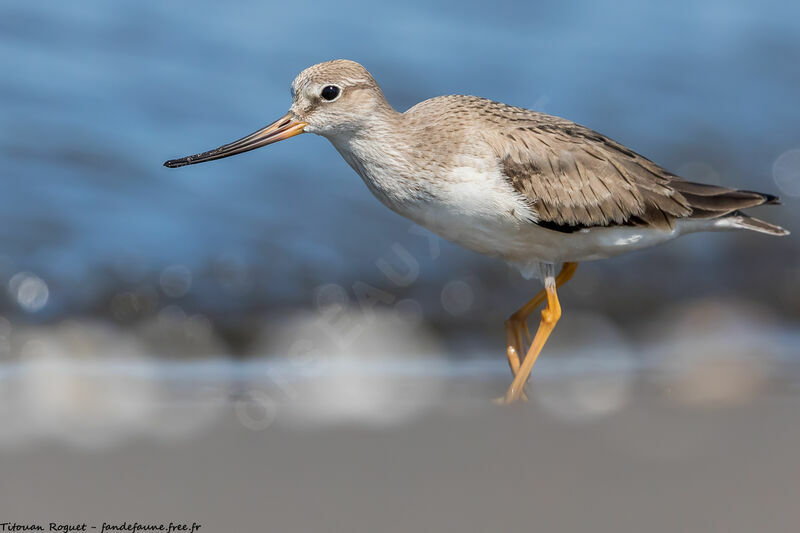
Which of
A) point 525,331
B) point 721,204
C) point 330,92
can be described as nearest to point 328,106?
point 330,92

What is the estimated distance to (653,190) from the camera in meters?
8.08

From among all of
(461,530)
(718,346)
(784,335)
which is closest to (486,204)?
(461,530)

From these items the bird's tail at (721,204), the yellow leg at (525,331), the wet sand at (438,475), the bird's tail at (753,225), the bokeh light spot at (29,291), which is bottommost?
the wet sand at (438,475)

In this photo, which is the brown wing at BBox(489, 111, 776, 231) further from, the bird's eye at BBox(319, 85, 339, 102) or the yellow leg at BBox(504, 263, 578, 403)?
the bird's eye at BBox(319, 85, 339, 102)

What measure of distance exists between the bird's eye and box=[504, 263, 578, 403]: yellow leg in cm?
226

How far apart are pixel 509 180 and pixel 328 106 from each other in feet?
5.04

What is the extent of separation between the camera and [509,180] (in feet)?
24.2

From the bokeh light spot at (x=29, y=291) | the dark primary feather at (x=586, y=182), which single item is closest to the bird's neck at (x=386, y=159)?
the dark primary feather at (x=586, y=182)

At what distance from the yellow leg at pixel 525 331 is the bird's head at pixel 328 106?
2.01 m

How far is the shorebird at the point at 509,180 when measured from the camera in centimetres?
Answer: 733

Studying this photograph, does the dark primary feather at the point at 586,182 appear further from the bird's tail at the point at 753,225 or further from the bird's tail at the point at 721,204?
the bird's tail at the point at 753,225

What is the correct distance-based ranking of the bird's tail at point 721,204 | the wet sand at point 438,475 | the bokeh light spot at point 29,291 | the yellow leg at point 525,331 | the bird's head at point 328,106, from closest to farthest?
1. the wet sand at point 438,475
2. the yellow leg at point 525,331
3. the bird's head at point 328,106
4. the bird's tail at point 721,204
5. the bokeh light spot at point 29,291

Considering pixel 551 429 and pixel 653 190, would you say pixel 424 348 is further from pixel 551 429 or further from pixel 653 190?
pixel 551 429

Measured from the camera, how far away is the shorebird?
733cm
